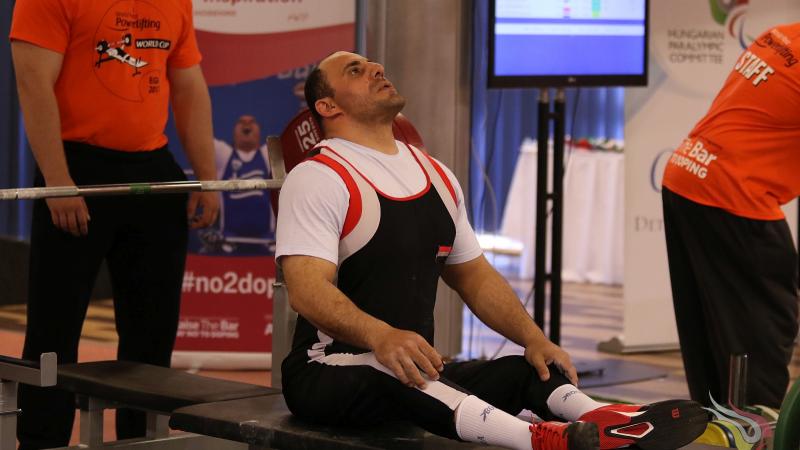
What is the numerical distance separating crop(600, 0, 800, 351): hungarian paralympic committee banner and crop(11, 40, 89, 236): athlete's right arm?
10.5ft

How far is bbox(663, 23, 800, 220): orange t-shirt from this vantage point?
3.26 m

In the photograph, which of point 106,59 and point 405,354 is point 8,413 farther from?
point 405,354

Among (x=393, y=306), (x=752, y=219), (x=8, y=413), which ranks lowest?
(x=8, y=413)

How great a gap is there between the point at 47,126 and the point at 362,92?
2.64 ft

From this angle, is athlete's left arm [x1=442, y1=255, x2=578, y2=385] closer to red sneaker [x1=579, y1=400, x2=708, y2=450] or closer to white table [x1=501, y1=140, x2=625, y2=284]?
red sneaker [x1=579, y1=400, x2=708, y2=450]

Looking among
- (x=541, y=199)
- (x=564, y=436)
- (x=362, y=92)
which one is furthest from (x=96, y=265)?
(x=541, y=199)

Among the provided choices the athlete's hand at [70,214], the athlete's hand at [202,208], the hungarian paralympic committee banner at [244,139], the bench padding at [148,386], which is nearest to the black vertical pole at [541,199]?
the hungarian paralympic committee banner at [244,139]

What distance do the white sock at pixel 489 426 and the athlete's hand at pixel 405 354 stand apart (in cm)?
9

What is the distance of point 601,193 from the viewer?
27.2 ft

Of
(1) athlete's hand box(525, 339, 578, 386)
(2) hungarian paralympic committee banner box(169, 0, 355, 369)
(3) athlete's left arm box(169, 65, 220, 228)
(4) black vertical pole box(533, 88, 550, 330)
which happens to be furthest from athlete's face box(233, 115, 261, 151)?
(1) athlete's hand box(525, 339, 578, 386)

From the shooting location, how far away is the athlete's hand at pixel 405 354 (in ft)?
7.00

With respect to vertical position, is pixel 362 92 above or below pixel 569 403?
above

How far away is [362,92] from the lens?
8.05 ft

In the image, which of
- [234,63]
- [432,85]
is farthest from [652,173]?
[234,63]
